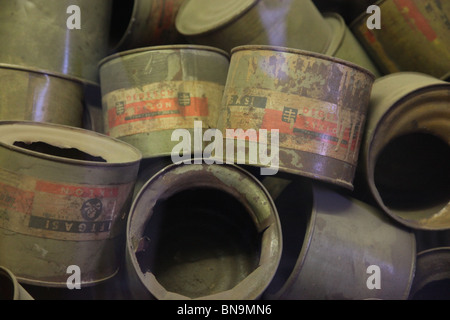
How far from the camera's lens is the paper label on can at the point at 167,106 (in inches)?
81.6

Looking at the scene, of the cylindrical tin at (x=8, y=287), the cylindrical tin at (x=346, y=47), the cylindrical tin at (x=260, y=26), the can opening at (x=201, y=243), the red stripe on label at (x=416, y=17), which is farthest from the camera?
the cylindrical tin at (x=346, y=47)

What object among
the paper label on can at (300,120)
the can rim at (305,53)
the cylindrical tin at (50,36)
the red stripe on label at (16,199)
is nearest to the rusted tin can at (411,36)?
the can rim at (305,53)

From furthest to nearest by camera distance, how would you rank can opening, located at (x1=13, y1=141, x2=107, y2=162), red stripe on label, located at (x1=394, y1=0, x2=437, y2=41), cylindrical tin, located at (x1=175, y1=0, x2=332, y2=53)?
1. red stripe on label, located at (x1=394, y1=0, x2=437, y2=41)
2. cylindrical tin, located at (x1=175, y1=0, x2=332, y2=53)
3. can opening, located at (x1=13, y1=141, x2=107, y2=162)

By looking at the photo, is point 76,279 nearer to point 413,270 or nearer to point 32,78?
point 32,78

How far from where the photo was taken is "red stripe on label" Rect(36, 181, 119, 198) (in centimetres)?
162

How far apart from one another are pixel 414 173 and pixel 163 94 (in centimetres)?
125

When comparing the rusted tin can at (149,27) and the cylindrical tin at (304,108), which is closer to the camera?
the cylindrical tin at (304,108)

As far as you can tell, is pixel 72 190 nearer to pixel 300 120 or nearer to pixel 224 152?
pixel 224 152

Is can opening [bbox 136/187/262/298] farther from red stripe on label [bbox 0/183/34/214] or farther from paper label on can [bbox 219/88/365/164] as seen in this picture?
red stripe on label [bbox 0/183/34/214]

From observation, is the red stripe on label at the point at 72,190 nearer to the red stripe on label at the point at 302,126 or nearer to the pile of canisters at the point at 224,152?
the pile of canisters at the point at 224,152

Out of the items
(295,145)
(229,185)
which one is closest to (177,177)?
(229,185)

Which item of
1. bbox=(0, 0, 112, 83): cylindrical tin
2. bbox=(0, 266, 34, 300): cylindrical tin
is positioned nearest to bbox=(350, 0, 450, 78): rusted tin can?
bbox=(0, 0, 112, 83): cylindrical tin

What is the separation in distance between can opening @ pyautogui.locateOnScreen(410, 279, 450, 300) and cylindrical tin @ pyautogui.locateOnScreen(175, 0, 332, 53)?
119cm

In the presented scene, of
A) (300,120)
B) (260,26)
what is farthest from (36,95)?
(300,120)
